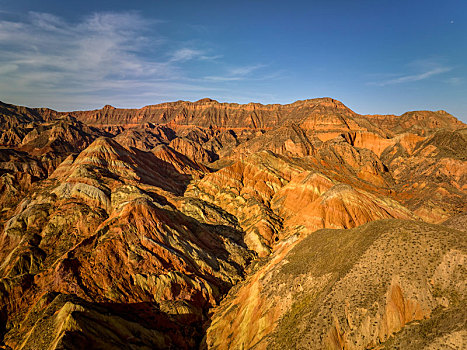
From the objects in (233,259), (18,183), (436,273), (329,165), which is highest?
(329,165)

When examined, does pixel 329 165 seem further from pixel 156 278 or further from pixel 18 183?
pixel 18 183

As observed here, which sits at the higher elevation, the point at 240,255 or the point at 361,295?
the point at 361,295

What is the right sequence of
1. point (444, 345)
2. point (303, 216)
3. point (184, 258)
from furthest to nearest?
point (303, 216) < point (184, 258) < point (444, 345)

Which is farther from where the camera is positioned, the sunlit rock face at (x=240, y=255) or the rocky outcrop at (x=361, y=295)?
the sunlit rock face at (x=240, y=255)

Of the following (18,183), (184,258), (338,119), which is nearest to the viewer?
(184,258)

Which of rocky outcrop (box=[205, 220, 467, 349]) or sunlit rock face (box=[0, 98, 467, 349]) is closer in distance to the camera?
rocky outcrop (box=[205, 220, 467, 349])

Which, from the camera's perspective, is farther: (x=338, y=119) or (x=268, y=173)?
(x=338, y=119)

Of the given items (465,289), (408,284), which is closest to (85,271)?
(408,284)

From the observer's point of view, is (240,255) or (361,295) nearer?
(361,295)
